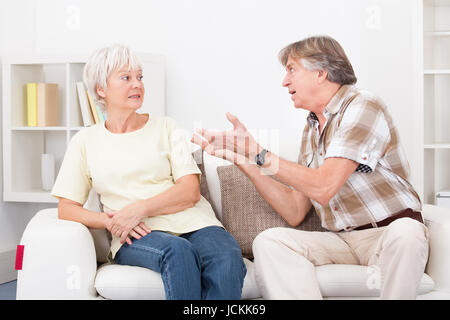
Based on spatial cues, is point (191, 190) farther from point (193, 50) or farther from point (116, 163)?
point (193, 50)

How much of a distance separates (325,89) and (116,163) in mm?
762

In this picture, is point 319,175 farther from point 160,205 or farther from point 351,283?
point 160,205

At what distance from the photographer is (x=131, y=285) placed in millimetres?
1890

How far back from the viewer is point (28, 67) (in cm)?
337

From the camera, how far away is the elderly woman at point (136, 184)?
6.25 feet

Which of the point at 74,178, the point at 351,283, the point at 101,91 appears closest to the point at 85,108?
the point at 101,91

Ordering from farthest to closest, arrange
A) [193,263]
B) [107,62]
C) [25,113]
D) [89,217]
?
[25,113]
[107,62]
[89,217]
[193,263]

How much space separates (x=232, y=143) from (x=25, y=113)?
1.85 m

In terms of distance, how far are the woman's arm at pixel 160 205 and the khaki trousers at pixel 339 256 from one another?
1.08 ft

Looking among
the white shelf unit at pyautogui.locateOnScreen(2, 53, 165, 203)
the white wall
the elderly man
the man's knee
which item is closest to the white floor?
the white wall

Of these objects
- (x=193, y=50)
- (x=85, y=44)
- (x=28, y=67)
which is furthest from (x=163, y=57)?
(x=28, y=67)

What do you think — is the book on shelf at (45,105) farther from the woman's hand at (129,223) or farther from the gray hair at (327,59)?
the gray hair at (327,59)
